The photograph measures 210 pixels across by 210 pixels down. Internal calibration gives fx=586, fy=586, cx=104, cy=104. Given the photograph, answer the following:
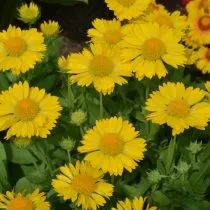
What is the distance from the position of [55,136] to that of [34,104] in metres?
0.21

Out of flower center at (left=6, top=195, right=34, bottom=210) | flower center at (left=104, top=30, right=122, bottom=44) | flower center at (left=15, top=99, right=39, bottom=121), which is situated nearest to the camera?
flower center at (left=6, top=195, right=34, bottom=210)

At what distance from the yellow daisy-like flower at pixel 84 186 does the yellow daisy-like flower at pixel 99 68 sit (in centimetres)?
24

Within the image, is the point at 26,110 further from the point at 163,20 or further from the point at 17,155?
the point at 163,20

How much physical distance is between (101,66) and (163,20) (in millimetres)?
350

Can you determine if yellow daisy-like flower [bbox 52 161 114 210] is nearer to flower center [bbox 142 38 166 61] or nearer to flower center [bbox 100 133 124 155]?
flower center [bbox 100 133 124 155]

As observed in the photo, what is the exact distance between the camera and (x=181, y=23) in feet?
6.29

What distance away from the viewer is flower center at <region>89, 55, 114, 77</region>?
5.43ft

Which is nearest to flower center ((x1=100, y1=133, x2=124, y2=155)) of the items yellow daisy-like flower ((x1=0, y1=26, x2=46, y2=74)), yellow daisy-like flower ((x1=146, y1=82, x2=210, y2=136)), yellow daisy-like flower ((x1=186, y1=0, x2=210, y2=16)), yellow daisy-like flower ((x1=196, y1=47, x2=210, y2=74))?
yellow daisy-like flower ((x1=146, y1=82, x2=210, y2=136))

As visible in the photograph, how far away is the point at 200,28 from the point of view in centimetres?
239

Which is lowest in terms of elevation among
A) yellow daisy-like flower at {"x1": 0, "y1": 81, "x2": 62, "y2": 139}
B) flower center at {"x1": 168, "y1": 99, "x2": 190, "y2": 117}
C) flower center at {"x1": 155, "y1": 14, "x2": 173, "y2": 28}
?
yellow daisy-like flower at {"x1": 0, "y1": 81, "x2": 62, "y2": 139}

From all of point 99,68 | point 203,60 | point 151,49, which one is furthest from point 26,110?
point 203,60

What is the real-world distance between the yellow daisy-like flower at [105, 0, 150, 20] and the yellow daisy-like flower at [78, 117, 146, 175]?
407 millimetres

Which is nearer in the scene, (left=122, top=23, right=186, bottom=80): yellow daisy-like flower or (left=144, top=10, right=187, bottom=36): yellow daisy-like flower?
(left=122, top=23, right=186, bottom=80): yellow daisy-like flower

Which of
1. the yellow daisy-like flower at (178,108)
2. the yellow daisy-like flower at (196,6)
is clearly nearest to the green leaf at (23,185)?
the yellow daisy-like flower at (178,108)
